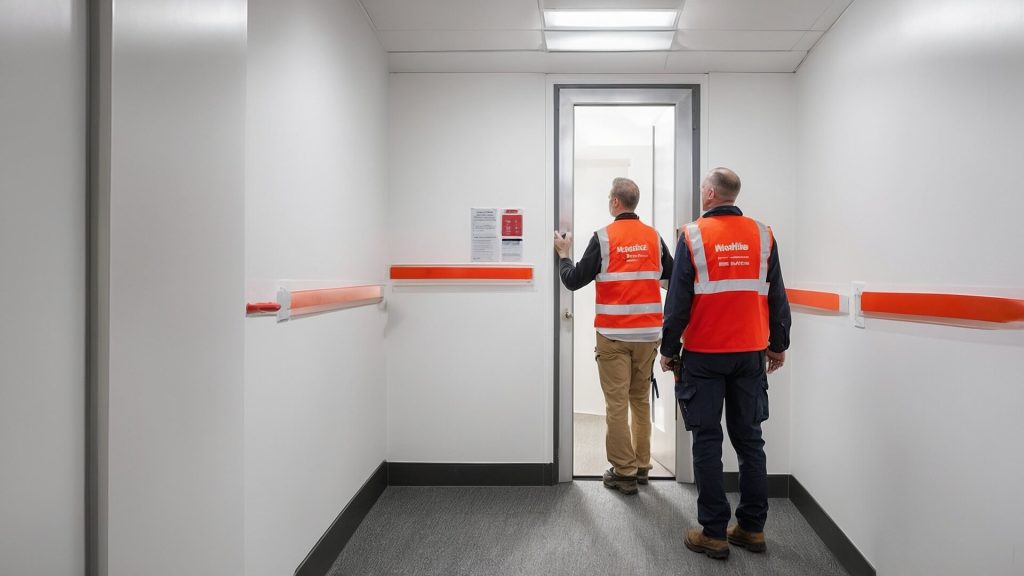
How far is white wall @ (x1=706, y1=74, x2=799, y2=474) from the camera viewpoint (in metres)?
2.97

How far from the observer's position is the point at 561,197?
10.1 feet

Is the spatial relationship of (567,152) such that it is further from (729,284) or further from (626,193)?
(729,284)

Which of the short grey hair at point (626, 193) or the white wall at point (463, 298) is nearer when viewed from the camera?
the short grey hair at point (626, 193)

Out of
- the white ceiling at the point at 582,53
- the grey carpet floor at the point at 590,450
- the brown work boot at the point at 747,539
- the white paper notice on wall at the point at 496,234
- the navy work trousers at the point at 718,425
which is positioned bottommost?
the grey carpet floor at the point at 590,450

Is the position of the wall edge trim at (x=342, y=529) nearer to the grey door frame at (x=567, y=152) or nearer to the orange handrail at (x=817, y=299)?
the grey door frame at (x=567, y=152)

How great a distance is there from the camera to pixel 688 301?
2236mm

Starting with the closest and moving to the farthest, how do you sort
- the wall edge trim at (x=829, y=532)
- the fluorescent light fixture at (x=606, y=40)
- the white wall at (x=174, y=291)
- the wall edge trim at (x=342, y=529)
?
the white wall at (x=174, y=291) → the wall edge trim at (x=342, y=529) → the wall edge trim at (x=829, y=532) → the fluorescent light fixture at (x=606, y=40)

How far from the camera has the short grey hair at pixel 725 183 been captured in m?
2.27

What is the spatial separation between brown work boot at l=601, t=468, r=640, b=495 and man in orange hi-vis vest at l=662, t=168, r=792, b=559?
1.84 ft

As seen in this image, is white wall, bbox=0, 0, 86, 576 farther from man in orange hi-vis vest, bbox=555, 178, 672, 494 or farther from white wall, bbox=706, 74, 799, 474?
white wall, bbox=706, 74, 799, 474

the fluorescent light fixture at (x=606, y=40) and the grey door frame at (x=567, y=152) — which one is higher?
the fluorescent light fixture at (x=606, y=40)

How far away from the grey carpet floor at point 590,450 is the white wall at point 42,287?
2.84m

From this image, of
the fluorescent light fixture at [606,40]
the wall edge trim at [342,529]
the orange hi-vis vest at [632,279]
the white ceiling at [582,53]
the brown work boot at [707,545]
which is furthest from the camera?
the orange hi-vis vest at [632,279]

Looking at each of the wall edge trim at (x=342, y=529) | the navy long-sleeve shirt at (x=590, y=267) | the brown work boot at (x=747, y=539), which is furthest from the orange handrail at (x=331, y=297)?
the brown work boot at (x=747, y=539)
